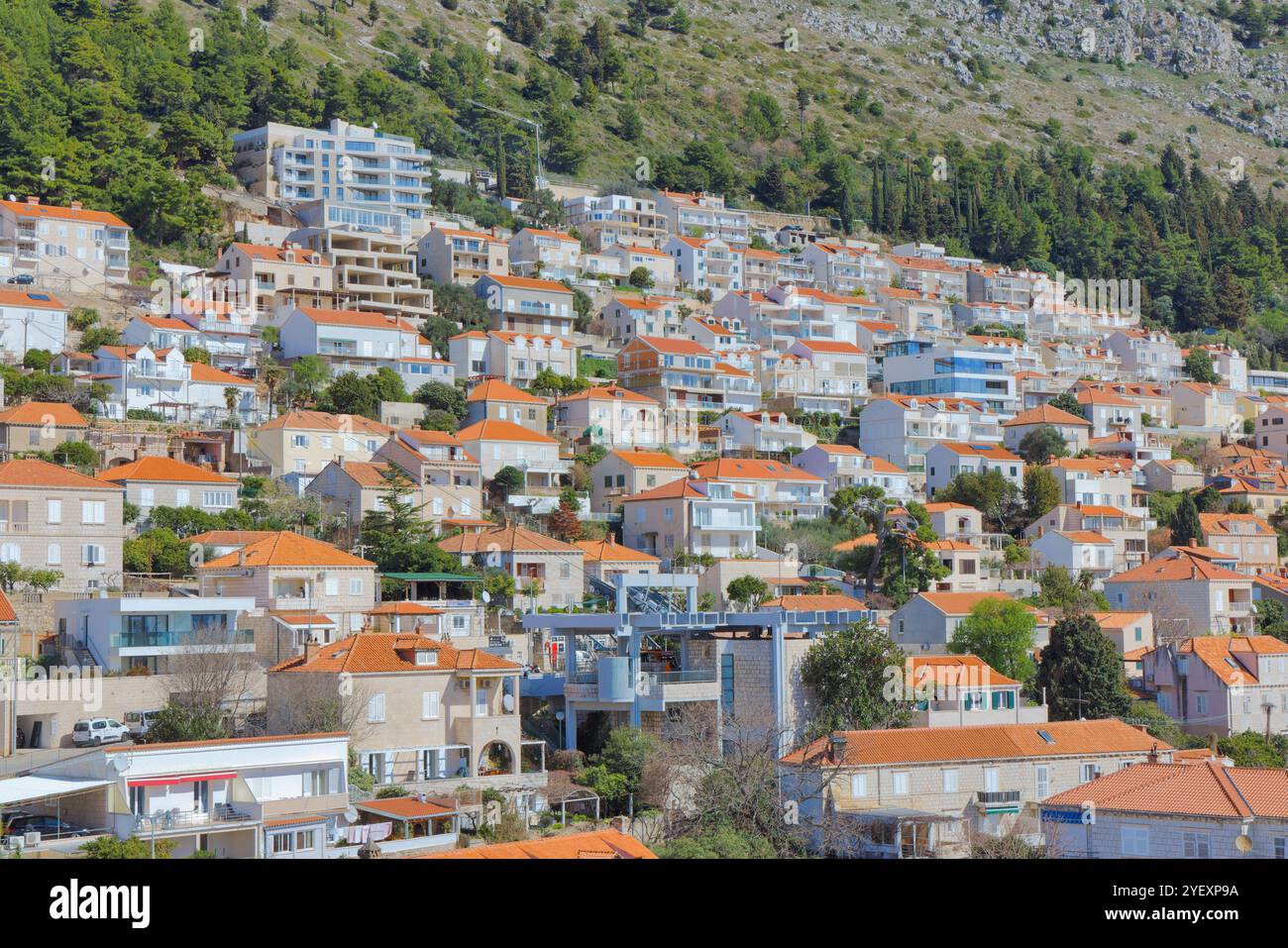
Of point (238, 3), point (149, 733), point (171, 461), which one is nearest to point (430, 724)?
point (149, 733)

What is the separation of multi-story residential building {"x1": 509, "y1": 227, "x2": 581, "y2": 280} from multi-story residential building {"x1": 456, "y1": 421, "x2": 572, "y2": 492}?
928 inches

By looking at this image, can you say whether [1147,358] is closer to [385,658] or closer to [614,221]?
[614,221]

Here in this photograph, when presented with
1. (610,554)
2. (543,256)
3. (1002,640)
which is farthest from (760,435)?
(1002,640)

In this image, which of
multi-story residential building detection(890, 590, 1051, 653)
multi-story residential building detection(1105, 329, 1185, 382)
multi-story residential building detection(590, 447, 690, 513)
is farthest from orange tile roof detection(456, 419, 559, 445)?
multi-story residential building detection(1105, 329, 1185, 382)

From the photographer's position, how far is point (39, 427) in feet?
157

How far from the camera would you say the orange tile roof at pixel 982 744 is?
30250 millimetres

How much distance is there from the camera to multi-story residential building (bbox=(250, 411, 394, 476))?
51.3m

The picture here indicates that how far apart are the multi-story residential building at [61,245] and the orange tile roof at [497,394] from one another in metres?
16.3

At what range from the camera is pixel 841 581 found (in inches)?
2021

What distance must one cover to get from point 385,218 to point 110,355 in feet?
79.0

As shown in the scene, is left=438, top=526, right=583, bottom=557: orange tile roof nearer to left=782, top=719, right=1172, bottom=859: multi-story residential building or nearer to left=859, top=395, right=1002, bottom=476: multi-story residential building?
left=782, top=719, right=1172, bottom=859: multi-story residential building

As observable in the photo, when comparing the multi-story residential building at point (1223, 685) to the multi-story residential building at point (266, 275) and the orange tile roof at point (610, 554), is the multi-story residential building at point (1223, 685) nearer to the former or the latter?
the orange tile roof at point (610, 554)

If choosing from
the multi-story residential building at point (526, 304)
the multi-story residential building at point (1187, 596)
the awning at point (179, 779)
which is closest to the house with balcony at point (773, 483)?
the multi-story residential building at point (1187, 596)
